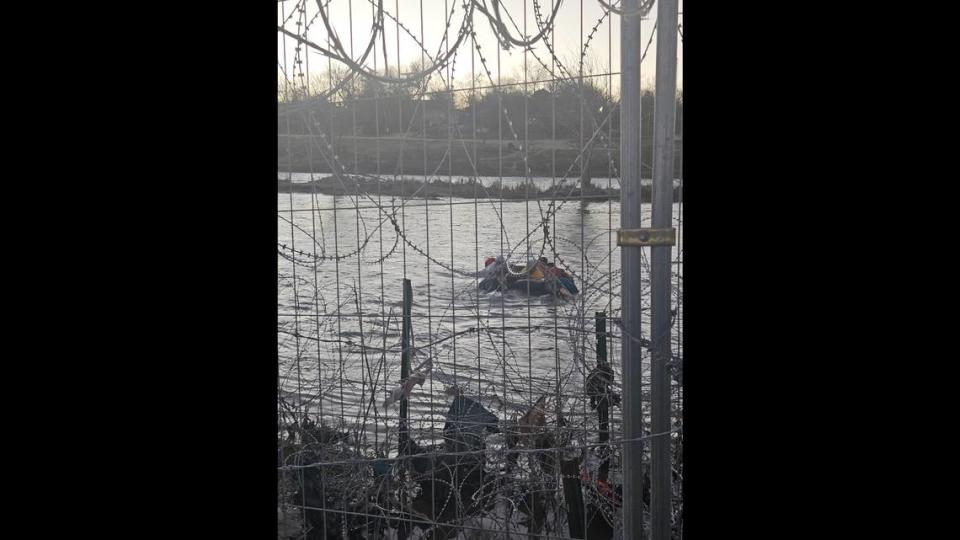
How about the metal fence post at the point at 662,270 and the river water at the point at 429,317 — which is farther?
the river water at the point at 429,317

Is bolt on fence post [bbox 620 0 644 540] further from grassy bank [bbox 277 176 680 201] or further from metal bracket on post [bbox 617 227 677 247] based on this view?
grassy bank [bbox 277 176 680 201]

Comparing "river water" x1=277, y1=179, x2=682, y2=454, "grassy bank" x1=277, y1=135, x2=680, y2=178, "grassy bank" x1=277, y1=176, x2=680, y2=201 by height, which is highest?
"grassy bank" x1=277, y1=135, x2=680, y2=178

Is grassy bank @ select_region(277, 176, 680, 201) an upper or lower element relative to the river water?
upper

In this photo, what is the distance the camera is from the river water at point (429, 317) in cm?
210

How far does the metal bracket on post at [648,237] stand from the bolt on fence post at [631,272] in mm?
17

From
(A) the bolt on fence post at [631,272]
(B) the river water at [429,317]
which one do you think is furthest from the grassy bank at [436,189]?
(A) the bolt on fence post at [631,272]

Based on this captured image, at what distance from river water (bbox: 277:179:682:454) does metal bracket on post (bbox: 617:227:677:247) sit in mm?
352

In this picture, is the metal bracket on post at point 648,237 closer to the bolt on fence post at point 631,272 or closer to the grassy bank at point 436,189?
A: the bolt on fence post at point 631,272

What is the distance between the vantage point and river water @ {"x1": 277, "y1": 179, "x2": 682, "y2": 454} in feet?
6.88

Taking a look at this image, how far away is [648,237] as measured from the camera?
164 centimetres

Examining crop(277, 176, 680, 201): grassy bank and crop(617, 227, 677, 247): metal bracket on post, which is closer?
crop(617, 227, 677, 247): metal bracket on post

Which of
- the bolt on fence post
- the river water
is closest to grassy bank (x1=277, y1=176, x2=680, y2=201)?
the river water

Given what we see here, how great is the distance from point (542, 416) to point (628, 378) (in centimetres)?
53
